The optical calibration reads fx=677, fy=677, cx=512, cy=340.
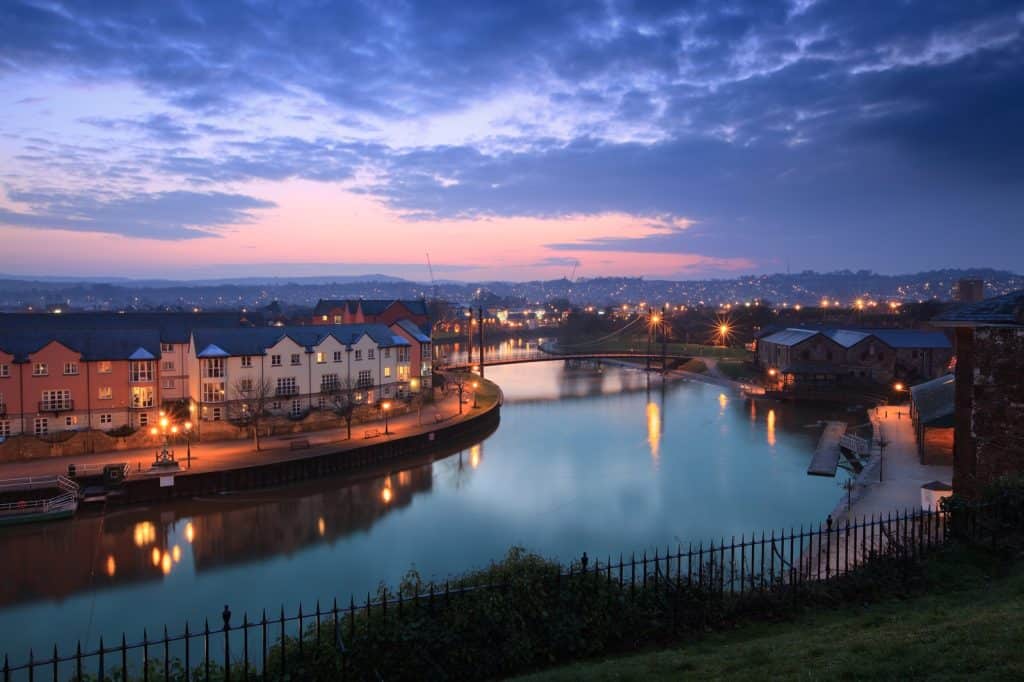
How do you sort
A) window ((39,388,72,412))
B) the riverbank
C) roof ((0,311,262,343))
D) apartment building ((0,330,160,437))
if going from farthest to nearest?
roof ((0,311,262,343))
window ((39,388,72,412))
apartment building ((0,330,160,437))
the riverbank

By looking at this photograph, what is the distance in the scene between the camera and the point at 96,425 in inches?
867

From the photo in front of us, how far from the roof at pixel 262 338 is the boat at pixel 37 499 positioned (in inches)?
283

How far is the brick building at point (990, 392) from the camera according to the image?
28.3 ft

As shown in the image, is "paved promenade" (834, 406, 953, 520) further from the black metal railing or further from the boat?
the boat

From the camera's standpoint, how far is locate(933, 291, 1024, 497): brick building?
339 inches

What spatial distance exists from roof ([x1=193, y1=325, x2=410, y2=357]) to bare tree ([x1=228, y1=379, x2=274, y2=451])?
118 centimetres

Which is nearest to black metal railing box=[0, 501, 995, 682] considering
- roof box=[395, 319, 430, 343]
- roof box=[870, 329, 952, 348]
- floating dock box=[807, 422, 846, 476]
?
floating dock box=[807, 422, 846, 476]

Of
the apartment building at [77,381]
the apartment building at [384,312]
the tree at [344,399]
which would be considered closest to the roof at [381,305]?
the apartment building at [384,312]

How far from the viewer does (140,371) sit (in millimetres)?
23141

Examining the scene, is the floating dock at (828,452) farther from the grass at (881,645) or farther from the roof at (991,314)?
the grass at (881,645)

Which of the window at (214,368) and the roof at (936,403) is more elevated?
the window at (214,368)

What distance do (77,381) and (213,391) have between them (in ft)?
13.3

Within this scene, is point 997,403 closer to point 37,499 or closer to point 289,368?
point 37,499

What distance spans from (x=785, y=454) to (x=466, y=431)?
463 inches
